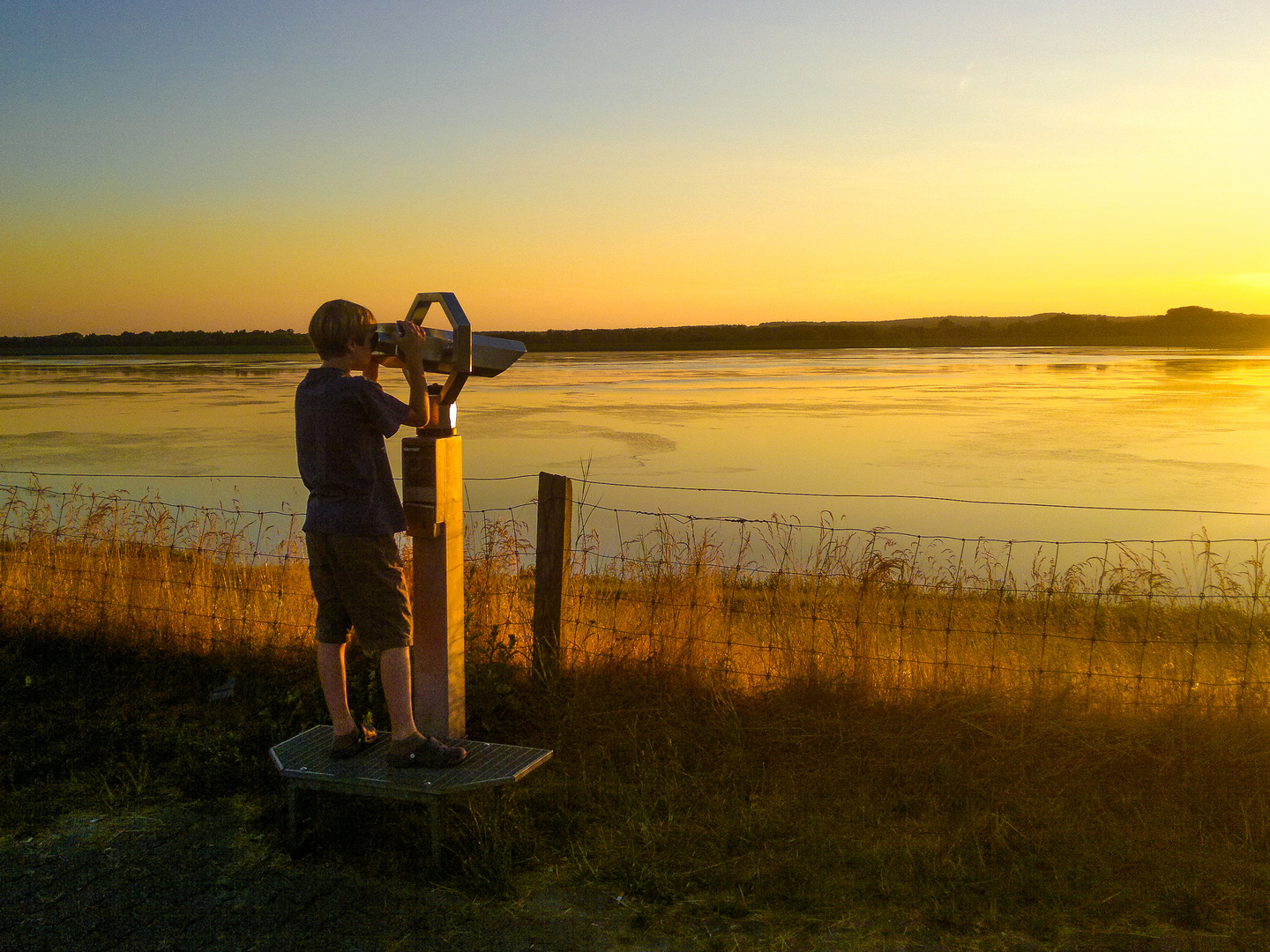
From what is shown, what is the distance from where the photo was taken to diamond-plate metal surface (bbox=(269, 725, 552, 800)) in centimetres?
359

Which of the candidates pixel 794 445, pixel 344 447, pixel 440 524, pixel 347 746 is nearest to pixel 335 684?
pixel 347 746

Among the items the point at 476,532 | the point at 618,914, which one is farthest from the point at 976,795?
the point at 476,532

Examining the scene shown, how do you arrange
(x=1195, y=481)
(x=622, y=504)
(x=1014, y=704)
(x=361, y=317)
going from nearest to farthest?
(x=361, y=317) < (x=1014, y=704) < (x=622, y=504) < (x=1195, y=481)

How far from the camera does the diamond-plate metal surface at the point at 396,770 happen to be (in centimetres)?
359

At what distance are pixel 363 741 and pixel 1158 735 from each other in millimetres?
3645

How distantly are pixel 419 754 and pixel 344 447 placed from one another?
3.98ft

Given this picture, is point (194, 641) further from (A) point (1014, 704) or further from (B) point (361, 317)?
(A) point (1014, 704)

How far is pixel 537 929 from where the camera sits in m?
3.25

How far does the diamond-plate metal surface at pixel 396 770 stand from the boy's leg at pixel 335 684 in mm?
141

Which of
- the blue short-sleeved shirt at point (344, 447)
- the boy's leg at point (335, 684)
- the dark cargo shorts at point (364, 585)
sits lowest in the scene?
the boy's leg at point (335, 684)

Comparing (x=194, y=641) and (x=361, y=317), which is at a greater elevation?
(x=361, y=317)

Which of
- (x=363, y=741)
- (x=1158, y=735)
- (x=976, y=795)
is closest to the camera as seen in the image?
(x=363, y=741)

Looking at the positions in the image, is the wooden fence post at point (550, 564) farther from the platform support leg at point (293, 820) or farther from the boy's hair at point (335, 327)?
the boy's hair at point (335, 327)

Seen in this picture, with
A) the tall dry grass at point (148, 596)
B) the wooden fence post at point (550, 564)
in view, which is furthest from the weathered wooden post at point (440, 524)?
the tall dry grass at point (148, 596)
